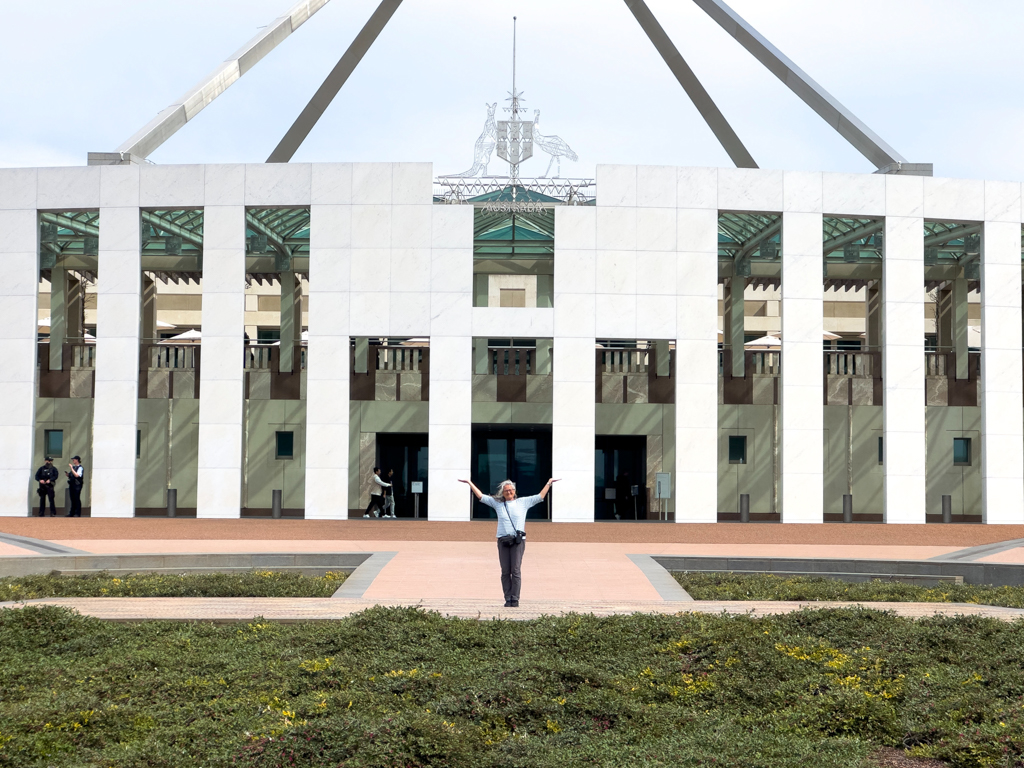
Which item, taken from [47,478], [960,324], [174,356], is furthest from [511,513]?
[960,324]

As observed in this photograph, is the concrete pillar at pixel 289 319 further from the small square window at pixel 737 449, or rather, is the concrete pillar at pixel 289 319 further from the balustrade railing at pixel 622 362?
the small square window at pixel 737 449

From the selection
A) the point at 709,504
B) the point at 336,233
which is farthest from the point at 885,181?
the point at 336,233

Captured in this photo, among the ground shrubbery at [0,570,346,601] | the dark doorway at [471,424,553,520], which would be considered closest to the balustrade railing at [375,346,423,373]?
the dark doorway at [471,424,553,520]

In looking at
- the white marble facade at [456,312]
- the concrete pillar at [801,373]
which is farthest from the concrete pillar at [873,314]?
the concrete pillar at [801,373]

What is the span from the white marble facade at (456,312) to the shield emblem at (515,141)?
2.28 meters

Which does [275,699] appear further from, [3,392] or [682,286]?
[3,392]

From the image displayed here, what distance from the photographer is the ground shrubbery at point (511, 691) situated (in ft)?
21.9

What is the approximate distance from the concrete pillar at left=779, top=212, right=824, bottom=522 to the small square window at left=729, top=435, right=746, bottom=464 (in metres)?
6.80

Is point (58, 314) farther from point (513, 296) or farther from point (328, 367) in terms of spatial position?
point (513, 296)

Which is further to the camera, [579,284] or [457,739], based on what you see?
[579,284]

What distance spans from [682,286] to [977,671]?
72.0ft

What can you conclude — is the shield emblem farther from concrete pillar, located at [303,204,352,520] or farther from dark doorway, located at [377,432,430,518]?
dark doorway, located at [377,432,430,518]


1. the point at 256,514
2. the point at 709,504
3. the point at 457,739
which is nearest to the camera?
the point at 457,739

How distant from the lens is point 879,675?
8.49 m
